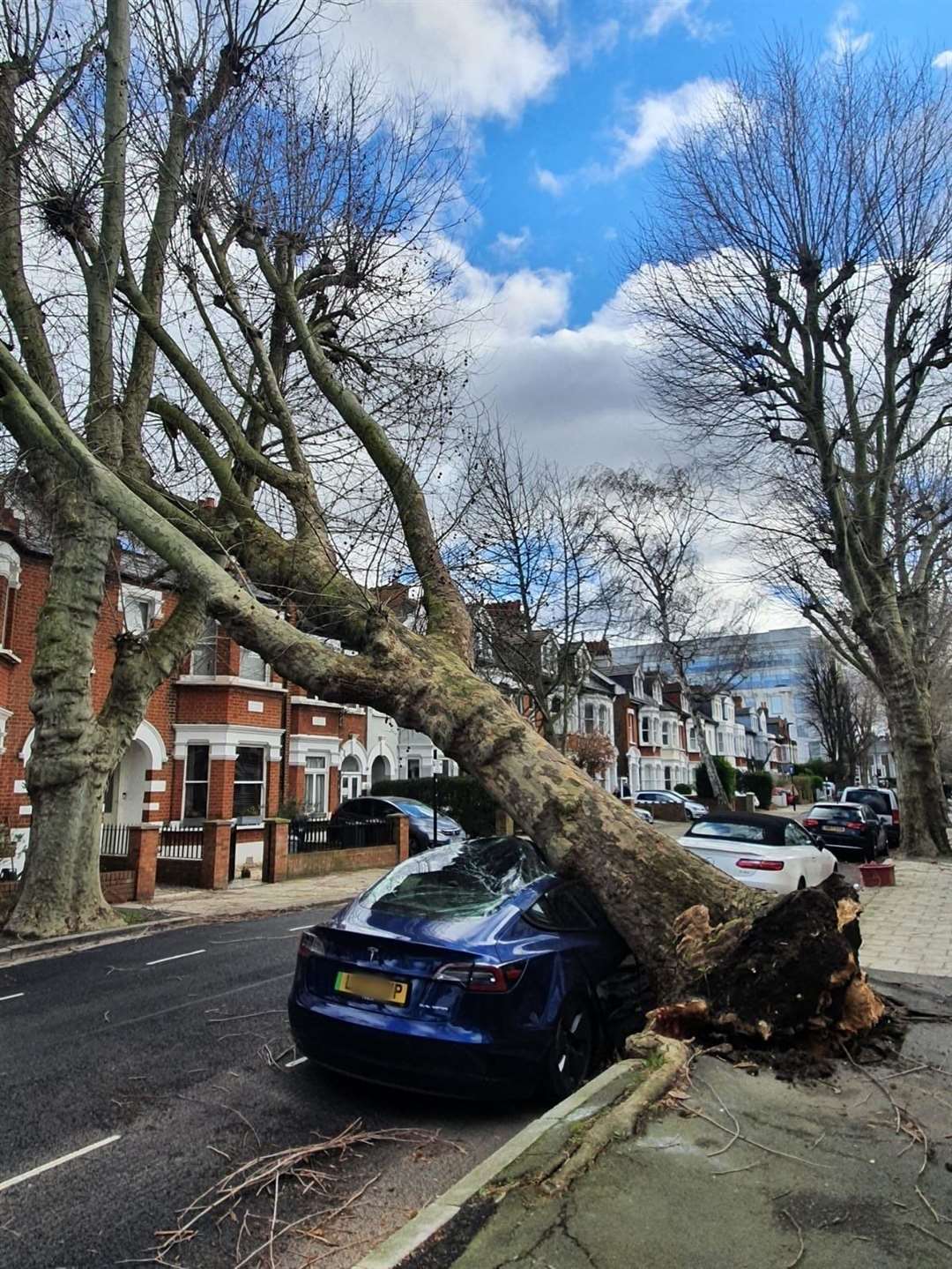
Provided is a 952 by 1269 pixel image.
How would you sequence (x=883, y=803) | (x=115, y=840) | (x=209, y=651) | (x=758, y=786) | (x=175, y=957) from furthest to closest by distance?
(x=758, y=786)
(x=883, y=803)
(x=209, y=651)
(x=115, y=840)
(x=175, y=957)

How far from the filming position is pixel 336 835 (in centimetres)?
2084

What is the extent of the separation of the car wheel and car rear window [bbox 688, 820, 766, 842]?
791cm

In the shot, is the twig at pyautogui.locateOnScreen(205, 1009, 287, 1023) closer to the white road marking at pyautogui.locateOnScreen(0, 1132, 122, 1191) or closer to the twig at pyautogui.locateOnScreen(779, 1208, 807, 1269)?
the white road marking at pyautogui.locateOnScreen(0, 1132, 122, 1191)

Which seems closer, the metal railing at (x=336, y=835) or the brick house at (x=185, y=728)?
the brick house at (x=185, y=728)

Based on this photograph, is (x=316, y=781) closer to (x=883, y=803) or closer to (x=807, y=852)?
(x=807, y=852)

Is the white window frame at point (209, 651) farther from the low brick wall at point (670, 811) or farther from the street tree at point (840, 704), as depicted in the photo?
the street tree at point (840, 704)

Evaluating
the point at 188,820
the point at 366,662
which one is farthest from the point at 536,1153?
the point at 188,820

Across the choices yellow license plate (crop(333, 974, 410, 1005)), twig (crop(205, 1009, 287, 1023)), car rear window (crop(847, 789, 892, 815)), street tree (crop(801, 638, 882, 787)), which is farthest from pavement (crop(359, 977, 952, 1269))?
street tree (crop(801, 638, 882, 787))

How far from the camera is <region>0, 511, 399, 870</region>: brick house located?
17656 mm

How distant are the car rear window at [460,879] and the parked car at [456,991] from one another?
0.05 feet

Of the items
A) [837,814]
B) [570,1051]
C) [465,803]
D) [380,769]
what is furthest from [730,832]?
[380,769]

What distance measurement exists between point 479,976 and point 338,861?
16.5 metres

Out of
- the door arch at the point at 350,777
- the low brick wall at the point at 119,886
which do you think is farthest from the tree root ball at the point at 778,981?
the door arch at the point at 350,777

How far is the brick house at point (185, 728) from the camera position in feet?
57.9
